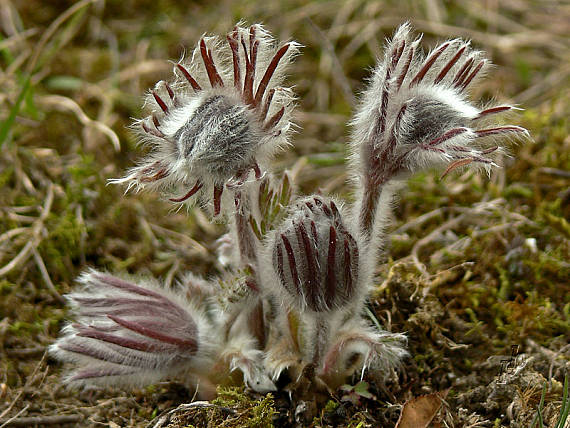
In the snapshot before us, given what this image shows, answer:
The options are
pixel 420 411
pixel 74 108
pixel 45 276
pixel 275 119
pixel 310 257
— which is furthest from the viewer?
pixel 74 108

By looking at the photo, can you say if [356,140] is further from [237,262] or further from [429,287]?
[429,287]

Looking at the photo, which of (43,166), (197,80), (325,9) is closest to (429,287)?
(197,80)

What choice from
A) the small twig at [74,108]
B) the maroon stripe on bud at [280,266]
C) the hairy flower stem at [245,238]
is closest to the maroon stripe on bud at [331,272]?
the maroon stripe on bud at [280,266]

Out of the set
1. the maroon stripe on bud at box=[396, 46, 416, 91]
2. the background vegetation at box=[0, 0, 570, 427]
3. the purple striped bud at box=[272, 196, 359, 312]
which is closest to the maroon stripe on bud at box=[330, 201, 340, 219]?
the purple striped bud at box=[272, 196, 359, 312]

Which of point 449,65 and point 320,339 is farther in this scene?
point 320,339

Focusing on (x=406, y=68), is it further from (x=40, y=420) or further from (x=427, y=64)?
(x=40, y=420)

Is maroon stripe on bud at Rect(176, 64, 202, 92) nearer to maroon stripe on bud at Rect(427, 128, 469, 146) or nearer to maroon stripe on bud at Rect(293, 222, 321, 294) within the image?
maroon stripe on bud at Rect(293, 222, 321, 294)

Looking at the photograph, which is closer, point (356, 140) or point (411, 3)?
point (356, 140)

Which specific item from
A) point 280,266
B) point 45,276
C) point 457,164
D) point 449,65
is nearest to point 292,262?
point 280,266
